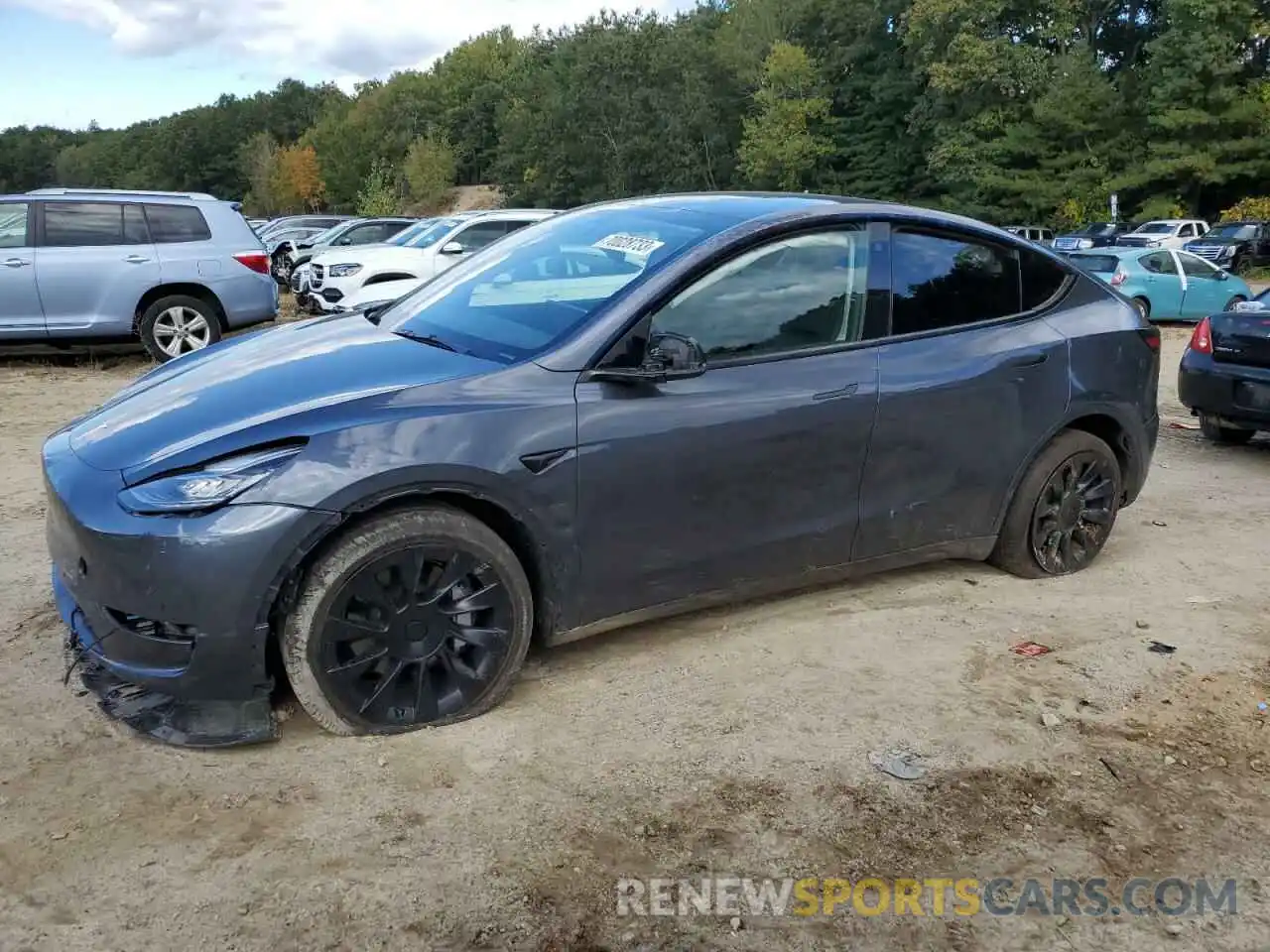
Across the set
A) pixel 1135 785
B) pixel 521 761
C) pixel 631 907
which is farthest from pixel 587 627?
pixel 1135 785

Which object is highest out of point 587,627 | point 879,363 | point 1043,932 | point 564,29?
point 564,29

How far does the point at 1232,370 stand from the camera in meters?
7.44

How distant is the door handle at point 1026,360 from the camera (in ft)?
14.2

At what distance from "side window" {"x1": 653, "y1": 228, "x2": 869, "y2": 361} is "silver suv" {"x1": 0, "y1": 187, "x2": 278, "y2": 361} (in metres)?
8.41

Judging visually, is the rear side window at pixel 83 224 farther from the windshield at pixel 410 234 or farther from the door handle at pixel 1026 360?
the door handle at pixel 1026 360

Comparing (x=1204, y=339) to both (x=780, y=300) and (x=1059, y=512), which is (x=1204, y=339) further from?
(x=780, y=300)

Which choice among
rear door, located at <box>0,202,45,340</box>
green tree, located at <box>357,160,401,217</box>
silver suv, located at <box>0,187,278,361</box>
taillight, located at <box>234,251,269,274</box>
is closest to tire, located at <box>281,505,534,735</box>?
silver suv, located at <box>0,187,278,361</box>

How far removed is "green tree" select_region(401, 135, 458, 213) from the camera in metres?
87.4

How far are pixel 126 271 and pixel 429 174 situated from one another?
81.3m

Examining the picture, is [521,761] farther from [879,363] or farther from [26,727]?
[879,363]

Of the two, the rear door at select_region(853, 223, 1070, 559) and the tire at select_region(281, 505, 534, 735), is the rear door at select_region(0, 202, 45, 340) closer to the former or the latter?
the tire at select_region(281, 505, 534, 735)

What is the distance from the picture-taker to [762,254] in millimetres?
3801

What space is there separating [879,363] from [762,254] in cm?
61

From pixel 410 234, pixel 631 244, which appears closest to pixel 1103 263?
pixel 410 234
